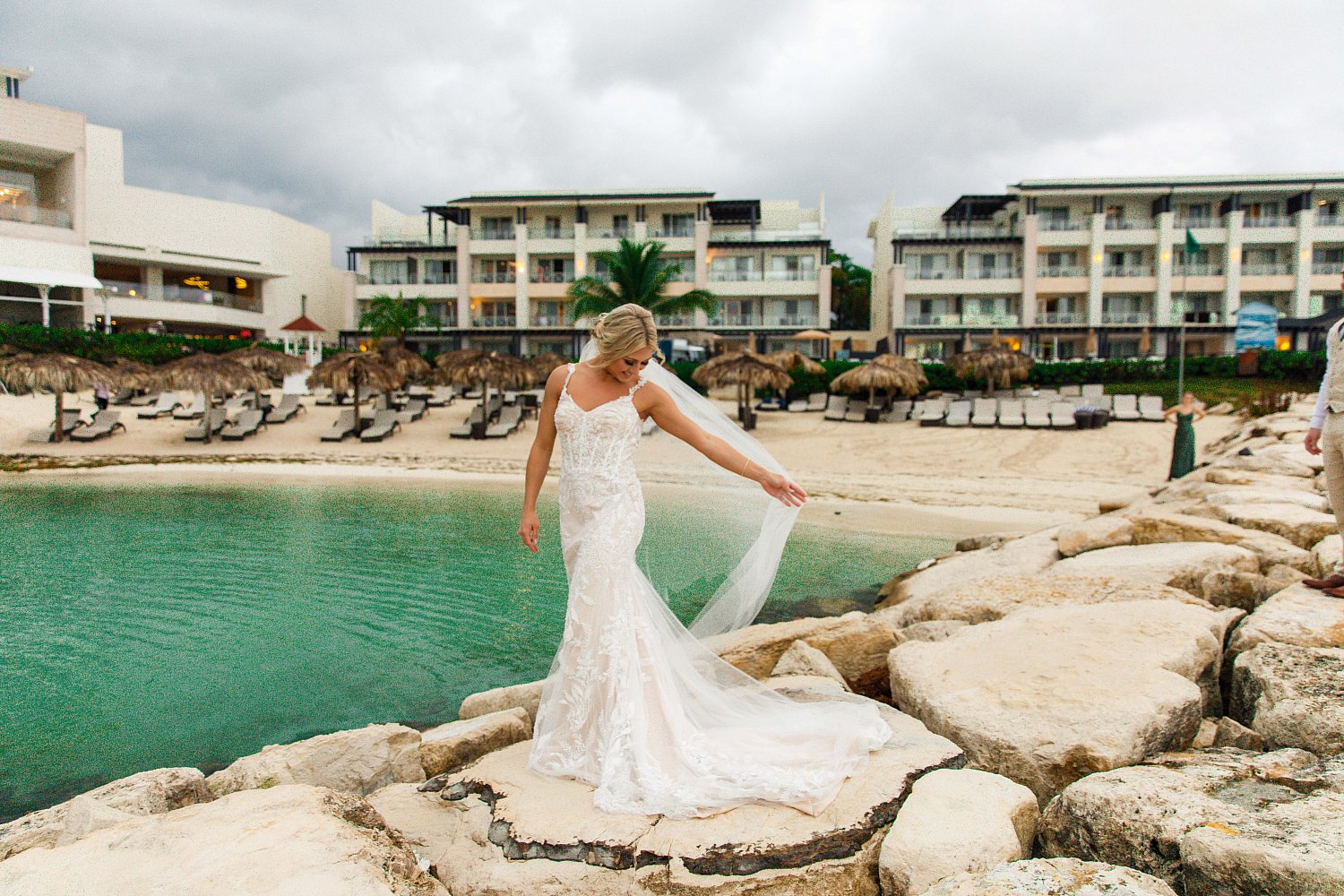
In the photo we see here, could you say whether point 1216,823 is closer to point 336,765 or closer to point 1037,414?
point 336,765

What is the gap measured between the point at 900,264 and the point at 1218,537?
41.6m

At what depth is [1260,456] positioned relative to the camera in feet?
37.4

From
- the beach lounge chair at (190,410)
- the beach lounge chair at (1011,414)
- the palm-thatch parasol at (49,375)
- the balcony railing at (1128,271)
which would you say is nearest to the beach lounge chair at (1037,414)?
the beach lounge chair at (1011,414)

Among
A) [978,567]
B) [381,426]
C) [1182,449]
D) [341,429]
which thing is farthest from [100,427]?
[1182,449]

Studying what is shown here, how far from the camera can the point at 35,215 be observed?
3581 centimetres

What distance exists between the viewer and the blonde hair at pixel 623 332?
3107 millimetres

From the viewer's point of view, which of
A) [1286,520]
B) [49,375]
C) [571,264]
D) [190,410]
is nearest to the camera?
[1286,520]

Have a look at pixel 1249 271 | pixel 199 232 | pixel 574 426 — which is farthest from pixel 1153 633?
pixel 199 232

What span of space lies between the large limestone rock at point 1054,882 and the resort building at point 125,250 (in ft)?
136

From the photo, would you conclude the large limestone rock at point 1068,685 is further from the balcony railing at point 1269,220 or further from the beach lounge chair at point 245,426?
the balcony railing at point 1269,220

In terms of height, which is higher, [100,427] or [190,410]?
[190,410]

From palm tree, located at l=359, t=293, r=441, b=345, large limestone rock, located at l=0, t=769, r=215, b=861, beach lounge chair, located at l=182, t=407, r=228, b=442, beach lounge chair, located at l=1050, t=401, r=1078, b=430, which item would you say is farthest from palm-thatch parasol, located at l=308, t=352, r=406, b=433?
large limestone rock, located at l=0, t=769, r=215, b=861

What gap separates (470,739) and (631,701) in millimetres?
1413

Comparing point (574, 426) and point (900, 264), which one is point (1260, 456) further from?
point (900, 264)
